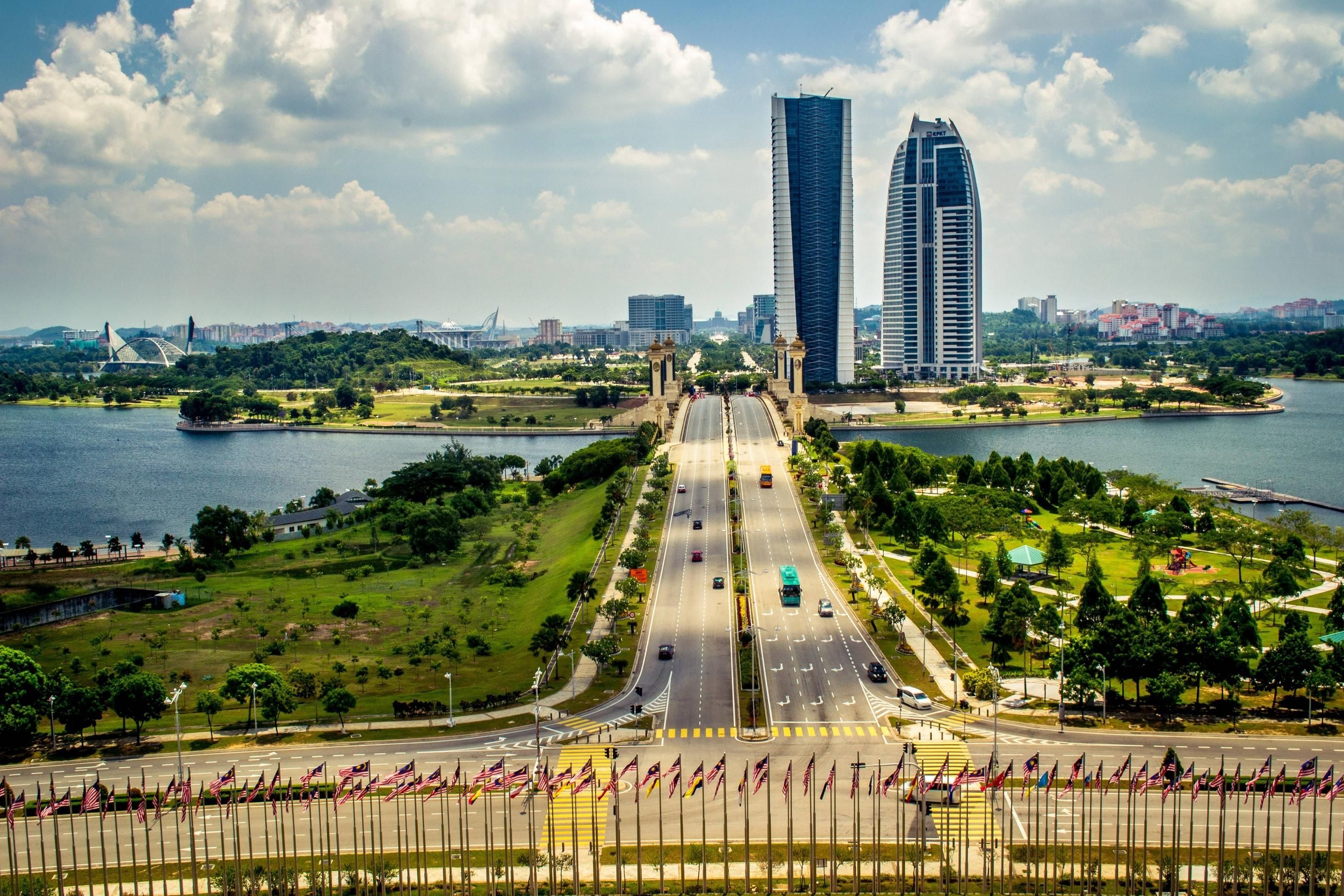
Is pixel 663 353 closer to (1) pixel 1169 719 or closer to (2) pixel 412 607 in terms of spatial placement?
(2) pixel 412 607

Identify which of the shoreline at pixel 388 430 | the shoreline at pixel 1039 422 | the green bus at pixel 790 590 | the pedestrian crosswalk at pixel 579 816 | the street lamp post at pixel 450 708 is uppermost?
the shoreline at pixel 388 430

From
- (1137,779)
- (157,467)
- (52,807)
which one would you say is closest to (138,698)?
(52,807)

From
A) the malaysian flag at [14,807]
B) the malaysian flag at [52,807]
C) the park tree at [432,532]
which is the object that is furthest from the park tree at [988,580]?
the malaysian flag at [14,807]

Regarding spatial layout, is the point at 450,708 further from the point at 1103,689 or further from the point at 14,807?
the point at 1103,689

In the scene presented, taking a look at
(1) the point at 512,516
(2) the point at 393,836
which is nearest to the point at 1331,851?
(2) the point at 393,836

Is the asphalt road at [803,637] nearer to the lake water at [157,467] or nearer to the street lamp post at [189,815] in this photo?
the street lamp post at [189,815]

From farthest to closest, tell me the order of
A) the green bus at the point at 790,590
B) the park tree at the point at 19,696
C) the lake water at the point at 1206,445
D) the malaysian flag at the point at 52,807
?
the lake water at the point at 1206,445 < the green bus at the point at 790,590 < the park tree at the point at 19,696 < the malaysian flag at the point at 52,807
